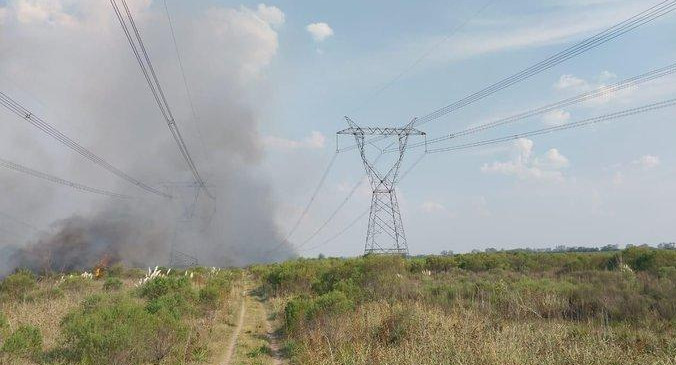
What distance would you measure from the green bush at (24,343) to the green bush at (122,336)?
0.82 meters

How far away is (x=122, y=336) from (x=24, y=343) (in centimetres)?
260

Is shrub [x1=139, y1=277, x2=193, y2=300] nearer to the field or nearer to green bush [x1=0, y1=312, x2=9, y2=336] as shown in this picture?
the field

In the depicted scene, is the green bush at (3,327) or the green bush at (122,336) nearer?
the green bush at (122,336)

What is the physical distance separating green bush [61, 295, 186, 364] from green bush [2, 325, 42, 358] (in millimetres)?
819

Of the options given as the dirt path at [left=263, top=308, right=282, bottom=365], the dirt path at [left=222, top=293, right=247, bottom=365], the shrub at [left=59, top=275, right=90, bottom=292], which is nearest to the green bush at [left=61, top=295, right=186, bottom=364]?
the dirt path at [left=222, top=293, right=247, bottom=365]

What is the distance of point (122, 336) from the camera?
13.5 metres

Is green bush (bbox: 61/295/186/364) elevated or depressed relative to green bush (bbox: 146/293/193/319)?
depressed

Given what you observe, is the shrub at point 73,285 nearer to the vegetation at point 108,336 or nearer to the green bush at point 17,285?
the green bush at point 17,285

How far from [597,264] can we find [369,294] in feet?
112

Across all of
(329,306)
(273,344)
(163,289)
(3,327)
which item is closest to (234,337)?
(273,344)

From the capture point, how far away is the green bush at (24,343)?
42.6ft

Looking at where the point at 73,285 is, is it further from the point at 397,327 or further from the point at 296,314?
the point at 397,327

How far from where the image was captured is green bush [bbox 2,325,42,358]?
42.6ft

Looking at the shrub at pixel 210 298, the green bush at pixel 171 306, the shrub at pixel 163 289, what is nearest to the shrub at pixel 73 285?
the shrub at pixel 163 289
